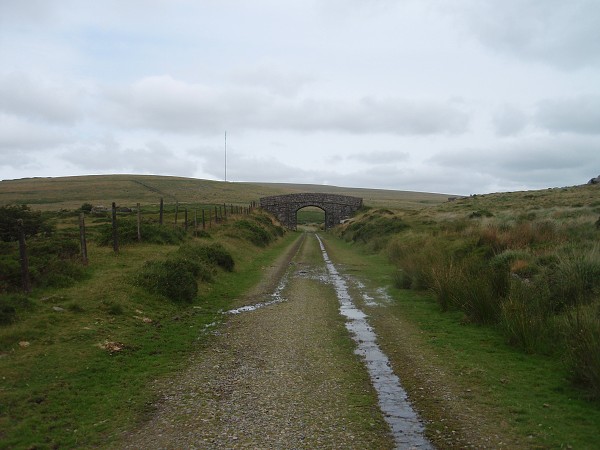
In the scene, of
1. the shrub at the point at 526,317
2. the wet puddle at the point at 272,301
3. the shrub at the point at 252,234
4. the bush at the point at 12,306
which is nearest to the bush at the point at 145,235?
the wet puddle at the point at 272,301

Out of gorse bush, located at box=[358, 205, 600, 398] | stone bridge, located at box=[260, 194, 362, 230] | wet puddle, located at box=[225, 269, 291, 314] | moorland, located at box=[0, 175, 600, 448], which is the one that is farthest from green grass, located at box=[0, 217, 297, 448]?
stone bridge, located at box=[260, 194, 362, 230]

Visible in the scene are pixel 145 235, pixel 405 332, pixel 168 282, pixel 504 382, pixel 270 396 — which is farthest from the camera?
pixel 145 235

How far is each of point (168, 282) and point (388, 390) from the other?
26.7ft

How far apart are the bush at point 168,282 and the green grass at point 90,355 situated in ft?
1.03

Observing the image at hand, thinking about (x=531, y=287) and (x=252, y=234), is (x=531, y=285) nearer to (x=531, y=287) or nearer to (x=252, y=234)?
(x=531, y=287)

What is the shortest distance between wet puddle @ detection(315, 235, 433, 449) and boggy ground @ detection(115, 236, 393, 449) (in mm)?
142

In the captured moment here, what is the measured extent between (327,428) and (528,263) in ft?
29.3

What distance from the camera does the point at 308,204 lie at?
74.1 meters

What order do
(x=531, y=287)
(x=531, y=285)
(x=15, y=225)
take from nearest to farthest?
A: (x=531, y=287) → (x=531, y=285) → (x=15, y=225)

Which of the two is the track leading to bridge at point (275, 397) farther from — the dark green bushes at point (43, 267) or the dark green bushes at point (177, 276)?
the dark green bushes at point (43, 267)

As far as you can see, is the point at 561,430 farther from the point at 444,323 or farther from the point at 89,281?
the point at 89,281

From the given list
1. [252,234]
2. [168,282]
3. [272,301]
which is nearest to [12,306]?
[168,282]

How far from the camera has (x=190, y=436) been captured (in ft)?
16.9

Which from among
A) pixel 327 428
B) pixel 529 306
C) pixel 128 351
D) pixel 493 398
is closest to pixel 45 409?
pixel 128 351
